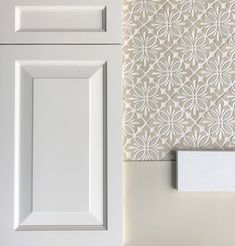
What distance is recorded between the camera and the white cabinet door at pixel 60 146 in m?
1.12

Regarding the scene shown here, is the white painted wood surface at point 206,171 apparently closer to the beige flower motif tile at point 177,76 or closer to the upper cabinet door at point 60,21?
the beige flower motif tile at point 177,76

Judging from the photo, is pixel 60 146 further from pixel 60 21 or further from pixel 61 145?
pixel 60 21

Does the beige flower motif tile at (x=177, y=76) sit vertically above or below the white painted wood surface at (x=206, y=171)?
above

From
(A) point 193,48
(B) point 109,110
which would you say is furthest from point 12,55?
(A) point 193,48

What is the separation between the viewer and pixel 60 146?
1130 mm

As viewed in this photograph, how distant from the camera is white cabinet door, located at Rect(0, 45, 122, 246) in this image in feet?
3.66

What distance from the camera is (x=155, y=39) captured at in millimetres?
1191

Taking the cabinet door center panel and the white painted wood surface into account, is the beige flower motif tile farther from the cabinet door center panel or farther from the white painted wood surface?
the cabinet door center panel

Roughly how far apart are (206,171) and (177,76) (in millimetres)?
332

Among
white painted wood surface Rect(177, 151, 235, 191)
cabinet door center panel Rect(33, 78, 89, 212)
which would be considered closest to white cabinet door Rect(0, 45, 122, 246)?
cabinet door center panel Rect(33, 78, 89, 212)

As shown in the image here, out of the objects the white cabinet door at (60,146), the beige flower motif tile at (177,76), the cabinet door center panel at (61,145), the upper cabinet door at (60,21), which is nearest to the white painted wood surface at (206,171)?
the beige flower motif tile at (177,76)

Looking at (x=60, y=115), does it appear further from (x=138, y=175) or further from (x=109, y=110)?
(x=138, y=175)

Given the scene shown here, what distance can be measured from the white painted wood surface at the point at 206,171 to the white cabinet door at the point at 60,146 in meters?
0.21

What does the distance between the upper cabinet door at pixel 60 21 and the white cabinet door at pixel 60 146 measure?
3 cm
